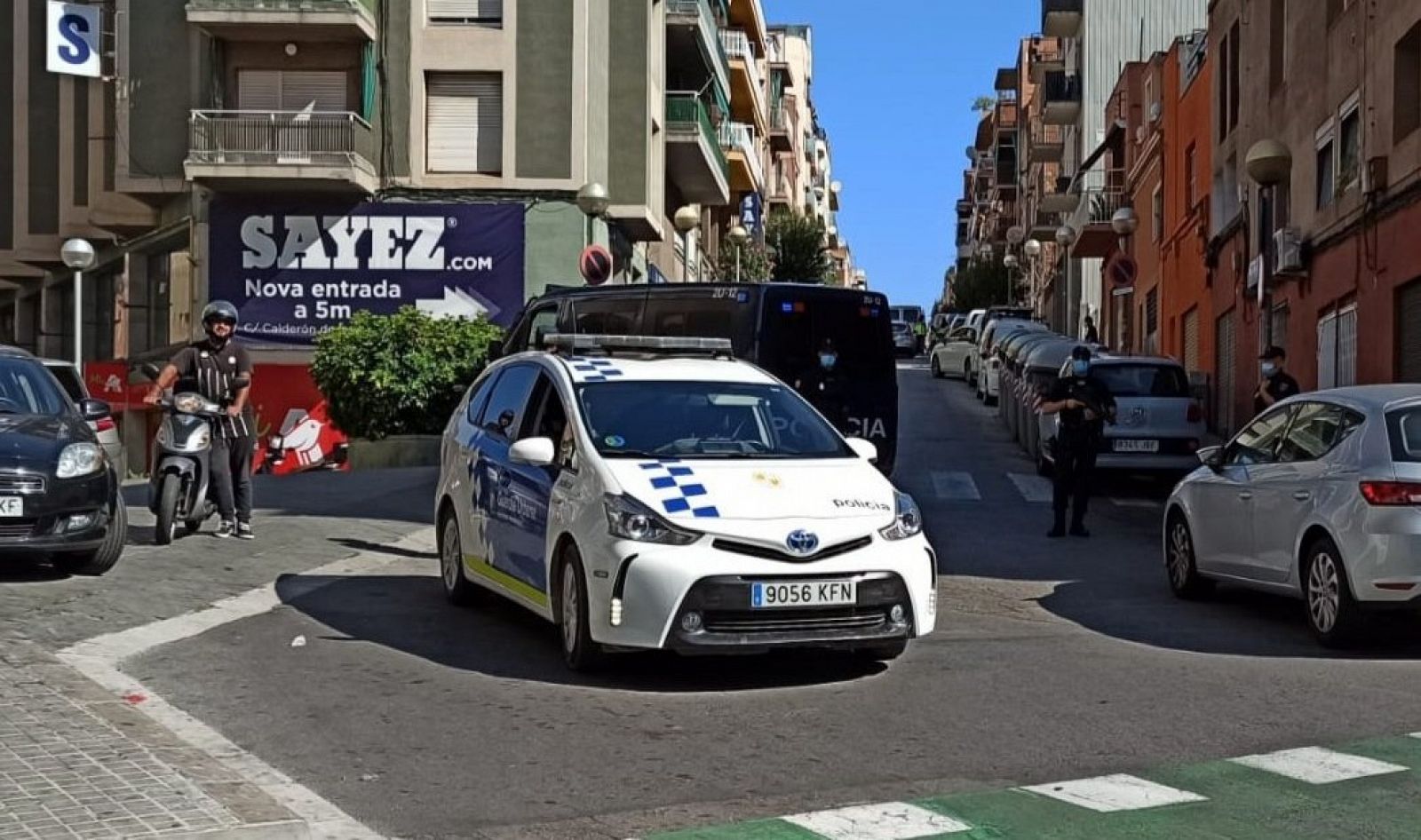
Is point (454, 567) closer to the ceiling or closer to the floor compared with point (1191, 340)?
closer to the floor

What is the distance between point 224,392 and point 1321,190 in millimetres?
15375

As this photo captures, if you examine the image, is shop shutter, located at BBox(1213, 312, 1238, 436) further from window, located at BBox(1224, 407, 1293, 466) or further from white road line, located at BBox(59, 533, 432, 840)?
white road line, located at BBox(59, 533, 432, 840)

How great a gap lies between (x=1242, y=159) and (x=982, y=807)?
24.3 meters

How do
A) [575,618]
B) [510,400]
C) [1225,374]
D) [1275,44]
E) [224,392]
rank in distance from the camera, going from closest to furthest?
1. [575,618]
2. [510,400]
3. [224,392]
4. [1275,44]
5. [1225,374]

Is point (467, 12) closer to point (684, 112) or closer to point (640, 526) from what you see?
point (684, 112)

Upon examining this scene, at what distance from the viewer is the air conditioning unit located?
22.3 metres

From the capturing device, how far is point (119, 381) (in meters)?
33.8

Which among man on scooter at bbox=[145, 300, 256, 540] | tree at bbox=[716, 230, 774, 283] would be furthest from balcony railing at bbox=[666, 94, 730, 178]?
man on scooter at bbox=[145, 300, 256, 540]

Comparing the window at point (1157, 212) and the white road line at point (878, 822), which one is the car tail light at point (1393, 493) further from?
the window at point (1157, 212)

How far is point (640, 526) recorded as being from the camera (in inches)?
314

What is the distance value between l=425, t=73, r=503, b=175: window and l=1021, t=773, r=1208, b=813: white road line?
27.1m

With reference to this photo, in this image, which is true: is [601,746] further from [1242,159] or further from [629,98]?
[629,98]

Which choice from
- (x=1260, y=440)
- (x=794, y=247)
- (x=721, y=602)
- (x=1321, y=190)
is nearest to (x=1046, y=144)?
(x=794, y=247)

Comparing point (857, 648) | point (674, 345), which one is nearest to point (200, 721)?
point (857, 648)
